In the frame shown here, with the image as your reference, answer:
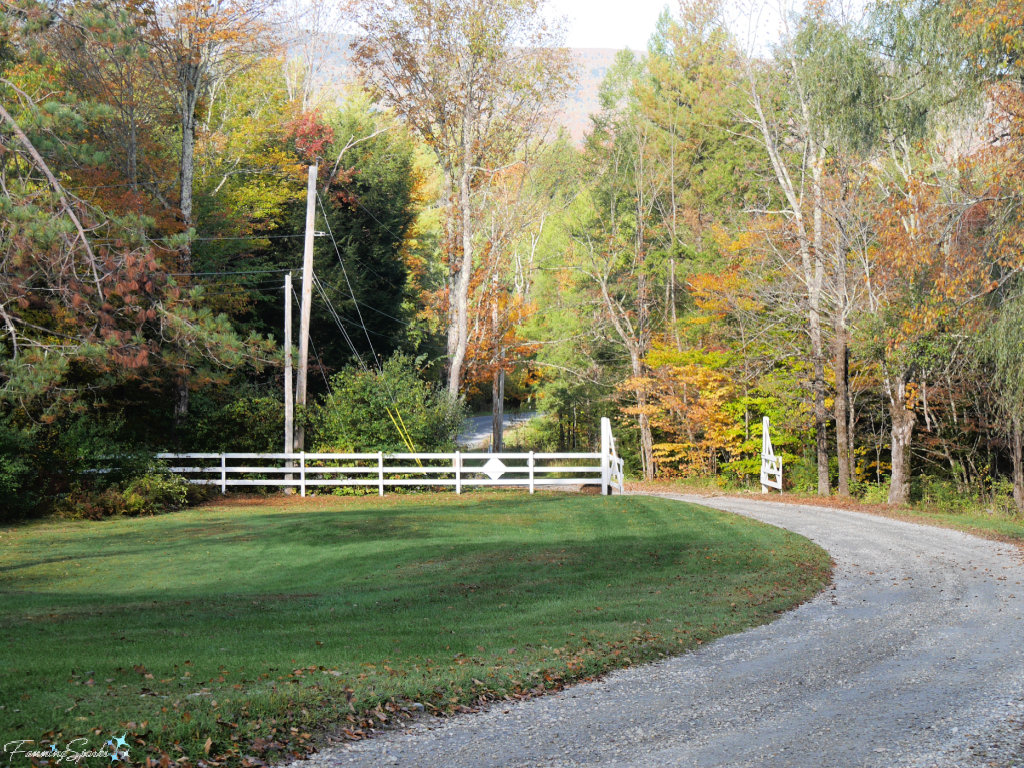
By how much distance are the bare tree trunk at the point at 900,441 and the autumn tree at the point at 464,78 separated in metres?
13.3

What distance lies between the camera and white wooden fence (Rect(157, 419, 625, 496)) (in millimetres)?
22344

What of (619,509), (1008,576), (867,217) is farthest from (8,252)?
(867,217)

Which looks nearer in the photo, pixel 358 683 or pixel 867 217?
pixel 358 683

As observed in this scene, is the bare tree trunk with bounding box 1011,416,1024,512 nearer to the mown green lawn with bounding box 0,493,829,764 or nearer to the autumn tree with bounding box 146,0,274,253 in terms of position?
the mown green lawn with bounding box 0,493,829,764

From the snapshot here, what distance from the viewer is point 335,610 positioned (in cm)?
952

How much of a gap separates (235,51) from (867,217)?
18490 millimetres

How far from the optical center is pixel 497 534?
1566cm

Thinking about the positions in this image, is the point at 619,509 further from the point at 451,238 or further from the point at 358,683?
the point at 451,238

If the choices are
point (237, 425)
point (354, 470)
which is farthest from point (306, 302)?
point (354, 470)

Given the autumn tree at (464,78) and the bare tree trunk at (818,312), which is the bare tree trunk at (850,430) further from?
the autumn tree at (464,78)

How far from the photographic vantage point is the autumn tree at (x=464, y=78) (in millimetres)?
27844

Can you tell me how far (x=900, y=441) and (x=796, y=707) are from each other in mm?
18216

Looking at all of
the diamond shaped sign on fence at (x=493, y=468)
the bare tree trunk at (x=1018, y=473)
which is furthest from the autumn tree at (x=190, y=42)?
the bare tree trunk at (x=1018, y=473)

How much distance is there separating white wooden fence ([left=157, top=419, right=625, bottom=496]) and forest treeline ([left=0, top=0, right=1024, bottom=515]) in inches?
29.8
